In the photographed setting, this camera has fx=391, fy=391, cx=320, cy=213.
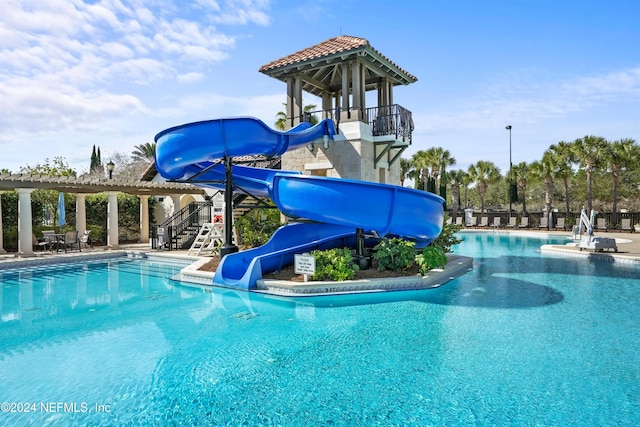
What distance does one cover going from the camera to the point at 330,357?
5.70 metres

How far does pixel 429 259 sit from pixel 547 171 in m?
30.2

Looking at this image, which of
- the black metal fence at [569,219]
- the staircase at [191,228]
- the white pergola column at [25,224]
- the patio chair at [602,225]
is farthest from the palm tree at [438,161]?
the white pergola column at [25,224]

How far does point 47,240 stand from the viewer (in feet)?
60.9

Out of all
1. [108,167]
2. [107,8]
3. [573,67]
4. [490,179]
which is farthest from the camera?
[490,179]

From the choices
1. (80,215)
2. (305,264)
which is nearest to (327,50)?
(305,264)

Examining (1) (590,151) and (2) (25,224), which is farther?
(1) (590,151)

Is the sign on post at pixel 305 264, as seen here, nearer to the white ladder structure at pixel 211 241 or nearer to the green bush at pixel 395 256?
the green bush at pixel 395 256

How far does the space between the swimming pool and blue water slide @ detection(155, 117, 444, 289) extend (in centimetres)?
146

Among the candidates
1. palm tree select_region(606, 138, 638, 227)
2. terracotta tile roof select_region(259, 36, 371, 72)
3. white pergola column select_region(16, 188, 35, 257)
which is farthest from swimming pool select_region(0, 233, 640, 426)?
palm tree select_region(606, 138, 638, 227)

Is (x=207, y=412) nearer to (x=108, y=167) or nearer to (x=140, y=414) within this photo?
(x=140, y=414)

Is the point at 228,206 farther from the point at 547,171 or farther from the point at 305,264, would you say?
the point at 547,171

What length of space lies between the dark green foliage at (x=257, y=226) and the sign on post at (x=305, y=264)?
453 centimetres

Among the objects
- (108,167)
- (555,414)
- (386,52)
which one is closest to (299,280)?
(555,414)

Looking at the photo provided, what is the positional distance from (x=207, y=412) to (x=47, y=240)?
60.9 feet
